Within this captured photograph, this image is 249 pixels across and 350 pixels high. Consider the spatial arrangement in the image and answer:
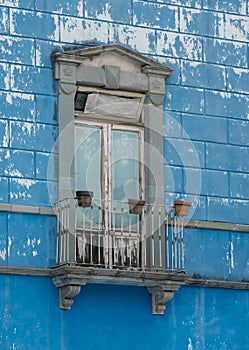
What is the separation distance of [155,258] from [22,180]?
2096 millimetres

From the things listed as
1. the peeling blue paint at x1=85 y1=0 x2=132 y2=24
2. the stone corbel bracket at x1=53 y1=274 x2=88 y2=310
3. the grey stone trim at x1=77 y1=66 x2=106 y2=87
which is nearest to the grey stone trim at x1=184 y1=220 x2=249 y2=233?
the stone corbel bracket at x1=53 y1=274 x2=88 y2=310

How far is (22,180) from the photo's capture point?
1658 centimetres

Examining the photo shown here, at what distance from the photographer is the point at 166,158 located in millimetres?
17594

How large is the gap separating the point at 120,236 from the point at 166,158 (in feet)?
4.42

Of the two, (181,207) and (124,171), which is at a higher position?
(124,171)

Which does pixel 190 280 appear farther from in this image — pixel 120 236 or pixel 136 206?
pixel 136 206

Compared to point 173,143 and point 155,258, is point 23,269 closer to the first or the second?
point 155,258

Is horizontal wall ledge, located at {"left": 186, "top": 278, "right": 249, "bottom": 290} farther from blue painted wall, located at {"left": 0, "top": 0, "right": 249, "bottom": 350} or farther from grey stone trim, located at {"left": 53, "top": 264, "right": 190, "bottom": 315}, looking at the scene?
grey stone trim, located at {"left": 53, "top": 264, "right": 190, "bottom": 315}

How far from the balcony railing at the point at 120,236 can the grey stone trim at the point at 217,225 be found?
24 cm

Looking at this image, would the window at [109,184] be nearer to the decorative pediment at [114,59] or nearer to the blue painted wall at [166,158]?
the blue painted wall at [166,158]

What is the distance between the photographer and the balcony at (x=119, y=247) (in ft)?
53.6

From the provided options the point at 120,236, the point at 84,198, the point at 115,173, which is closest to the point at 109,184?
the point at 115,173

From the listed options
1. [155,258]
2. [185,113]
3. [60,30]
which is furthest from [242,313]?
[60,30]

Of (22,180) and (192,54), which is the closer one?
(22,180)
